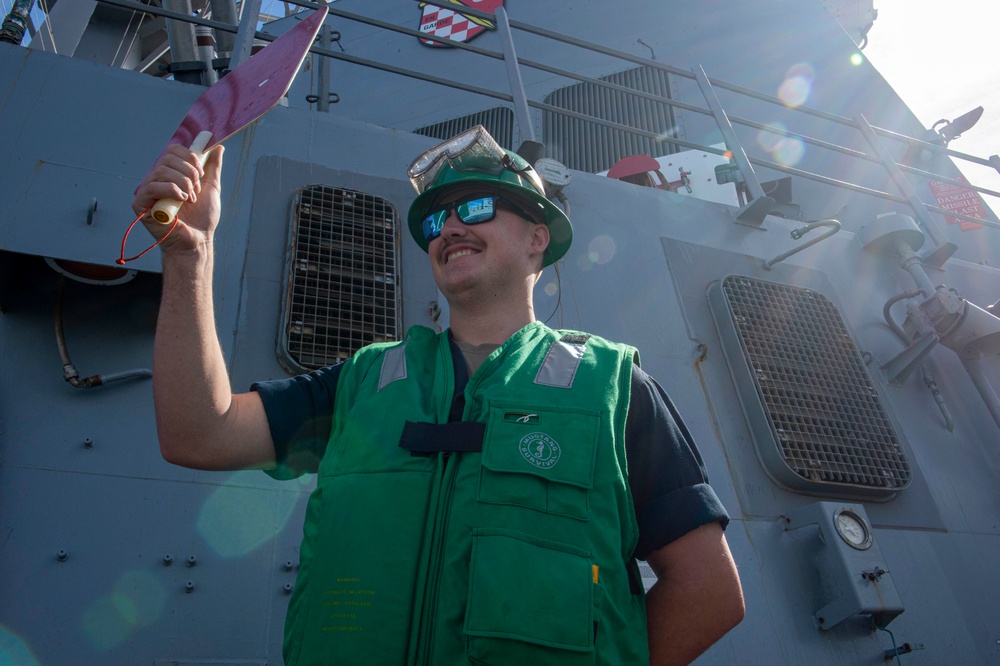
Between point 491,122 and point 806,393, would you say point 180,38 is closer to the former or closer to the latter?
point 806,393

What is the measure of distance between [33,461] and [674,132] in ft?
19.8

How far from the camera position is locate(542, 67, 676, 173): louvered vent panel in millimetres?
6613

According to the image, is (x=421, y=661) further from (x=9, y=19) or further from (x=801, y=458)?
(x=9, y=19)

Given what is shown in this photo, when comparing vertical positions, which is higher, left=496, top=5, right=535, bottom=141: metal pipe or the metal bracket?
left=496, top=5, right=535, bottom=141: metal pipe

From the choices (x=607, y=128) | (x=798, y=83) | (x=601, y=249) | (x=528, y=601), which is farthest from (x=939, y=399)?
(x=798, y=83)

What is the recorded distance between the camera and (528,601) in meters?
0.96

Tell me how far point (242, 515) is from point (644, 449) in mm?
1265

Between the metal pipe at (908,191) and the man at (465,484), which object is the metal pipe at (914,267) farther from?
the man at (465,484)

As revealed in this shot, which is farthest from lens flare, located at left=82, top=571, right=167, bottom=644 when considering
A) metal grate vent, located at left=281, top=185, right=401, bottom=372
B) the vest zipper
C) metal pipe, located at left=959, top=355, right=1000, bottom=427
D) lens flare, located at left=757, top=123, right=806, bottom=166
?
lens flare, located at left=757, top=123, right=806, bottom=166

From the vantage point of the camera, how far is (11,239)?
2057 millimetres

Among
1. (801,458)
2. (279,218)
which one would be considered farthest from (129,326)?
(801,458)

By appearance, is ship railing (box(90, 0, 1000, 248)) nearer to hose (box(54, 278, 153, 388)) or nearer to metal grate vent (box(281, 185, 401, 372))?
metal grate vent (box(281, 185, 401, 372))

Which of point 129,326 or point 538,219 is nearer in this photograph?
point 538,219

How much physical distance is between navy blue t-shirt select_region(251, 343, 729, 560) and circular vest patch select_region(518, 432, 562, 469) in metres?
0.18
